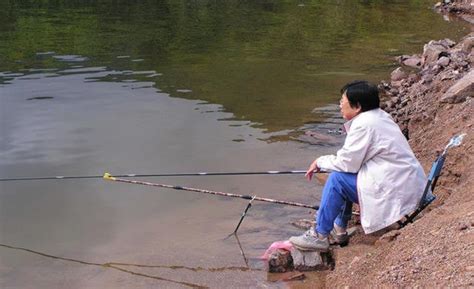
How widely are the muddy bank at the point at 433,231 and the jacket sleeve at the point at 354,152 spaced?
654 millimetres

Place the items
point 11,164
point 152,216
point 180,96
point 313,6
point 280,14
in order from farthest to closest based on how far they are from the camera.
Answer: point 313,6
point 280,14
point 180,96
point 11,164
point 152,216

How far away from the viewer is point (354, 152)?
5.21 meters

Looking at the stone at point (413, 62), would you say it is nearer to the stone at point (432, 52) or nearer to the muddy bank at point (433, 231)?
the stone at point (432, 52)

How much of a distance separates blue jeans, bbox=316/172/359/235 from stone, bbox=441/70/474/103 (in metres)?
3.88

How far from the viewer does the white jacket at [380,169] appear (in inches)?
205

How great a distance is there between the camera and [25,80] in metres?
14.4

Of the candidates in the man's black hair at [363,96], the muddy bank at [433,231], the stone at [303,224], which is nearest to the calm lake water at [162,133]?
the stone at [303,224]

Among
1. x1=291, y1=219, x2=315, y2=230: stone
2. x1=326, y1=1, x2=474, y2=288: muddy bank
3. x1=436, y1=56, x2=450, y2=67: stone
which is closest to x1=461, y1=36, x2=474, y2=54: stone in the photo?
x1=436, y1=56, x2=450, y2=67: stone

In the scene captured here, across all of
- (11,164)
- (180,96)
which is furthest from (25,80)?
(11,164)

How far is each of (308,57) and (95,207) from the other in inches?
433

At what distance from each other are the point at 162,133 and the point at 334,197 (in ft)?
17.9

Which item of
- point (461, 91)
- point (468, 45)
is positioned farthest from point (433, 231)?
point (468, 45)

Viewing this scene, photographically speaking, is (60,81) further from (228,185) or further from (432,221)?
(432,221)

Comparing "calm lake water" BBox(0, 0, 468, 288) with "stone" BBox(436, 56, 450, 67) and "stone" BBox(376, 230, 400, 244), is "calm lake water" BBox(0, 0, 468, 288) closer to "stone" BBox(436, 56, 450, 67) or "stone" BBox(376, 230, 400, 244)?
"stone" BBox(376, 230, 400, 244)
